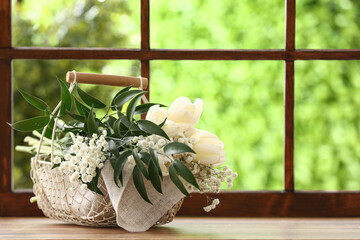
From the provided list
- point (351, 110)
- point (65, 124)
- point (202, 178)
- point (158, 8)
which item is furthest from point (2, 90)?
point (351, 110)

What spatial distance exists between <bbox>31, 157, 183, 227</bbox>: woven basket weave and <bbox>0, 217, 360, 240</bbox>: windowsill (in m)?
0.02

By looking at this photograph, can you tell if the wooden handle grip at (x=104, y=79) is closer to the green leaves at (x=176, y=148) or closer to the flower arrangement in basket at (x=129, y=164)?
the flower arrangement in basket at (x=129, y=164)

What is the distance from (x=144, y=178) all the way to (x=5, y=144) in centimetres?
43

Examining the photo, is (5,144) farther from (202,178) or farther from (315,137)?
(315,137)

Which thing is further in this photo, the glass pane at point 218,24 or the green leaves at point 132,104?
the glass pane at point 218,24

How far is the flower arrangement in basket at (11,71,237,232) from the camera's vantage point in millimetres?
833

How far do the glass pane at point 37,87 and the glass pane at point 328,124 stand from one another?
1187mm

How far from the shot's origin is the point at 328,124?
8.95ft

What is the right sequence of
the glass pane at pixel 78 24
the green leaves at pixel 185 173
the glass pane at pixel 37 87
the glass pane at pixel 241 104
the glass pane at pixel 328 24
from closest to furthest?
the green leaves at pixel 185 173 < the glass pane at pixel 241 104 < the glass pane at pixel 328 24 < the glass pane at pixel 37 87 < the glass pane at pixel 78 24

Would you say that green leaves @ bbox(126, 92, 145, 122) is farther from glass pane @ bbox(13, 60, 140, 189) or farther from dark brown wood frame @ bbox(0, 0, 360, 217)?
glass pane @ bbox(13, 60, 140, 189)

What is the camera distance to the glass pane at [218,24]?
2.76 metres

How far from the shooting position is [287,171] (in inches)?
44.7

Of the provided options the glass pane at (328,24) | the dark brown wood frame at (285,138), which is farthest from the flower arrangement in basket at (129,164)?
the glass pane at (328,24)

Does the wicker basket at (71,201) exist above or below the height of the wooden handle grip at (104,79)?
below
